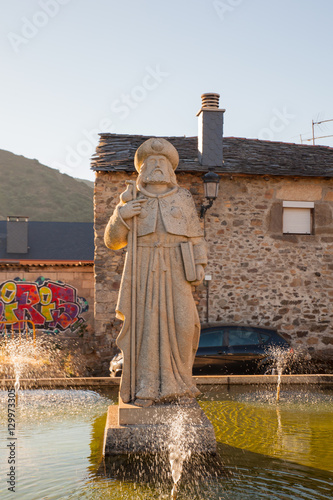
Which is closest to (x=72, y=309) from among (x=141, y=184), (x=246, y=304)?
(x=246, y=304)

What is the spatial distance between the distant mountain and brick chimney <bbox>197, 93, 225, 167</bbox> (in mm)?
53105

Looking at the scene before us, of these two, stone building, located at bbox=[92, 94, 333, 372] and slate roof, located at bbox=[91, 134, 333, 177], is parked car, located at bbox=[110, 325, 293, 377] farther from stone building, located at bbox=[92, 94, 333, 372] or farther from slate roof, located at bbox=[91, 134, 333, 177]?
slate roof, located at bbox=[91, 134, 333, 177]

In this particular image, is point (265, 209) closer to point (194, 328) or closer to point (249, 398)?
point (249, 398)

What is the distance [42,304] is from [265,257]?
6867 millimetres

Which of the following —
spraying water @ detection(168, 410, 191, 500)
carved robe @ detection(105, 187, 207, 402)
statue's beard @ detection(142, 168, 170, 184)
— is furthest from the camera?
statue's beard @ detection(142, 168, 170, 184)

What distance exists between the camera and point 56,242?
2705cm

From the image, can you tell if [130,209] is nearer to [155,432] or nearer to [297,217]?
[155,432]

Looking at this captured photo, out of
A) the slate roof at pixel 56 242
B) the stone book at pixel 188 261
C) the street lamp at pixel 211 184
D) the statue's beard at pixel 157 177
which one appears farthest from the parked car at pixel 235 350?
the slate roof at pixel 56 242

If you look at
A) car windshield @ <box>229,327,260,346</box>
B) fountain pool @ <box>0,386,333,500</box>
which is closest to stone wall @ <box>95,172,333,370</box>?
car windshield @ <box>229,327,260,346</box>

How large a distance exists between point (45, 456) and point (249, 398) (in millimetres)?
2837

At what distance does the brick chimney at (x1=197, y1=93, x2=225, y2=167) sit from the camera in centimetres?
1338

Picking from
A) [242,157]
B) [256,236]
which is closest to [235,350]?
[256,236]

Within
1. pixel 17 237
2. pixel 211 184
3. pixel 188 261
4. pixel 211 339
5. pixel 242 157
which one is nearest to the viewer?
pixel 188 261

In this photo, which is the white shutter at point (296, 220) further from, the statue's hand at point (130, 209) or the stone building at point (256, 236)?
the statue's hand at point (130, 209)
